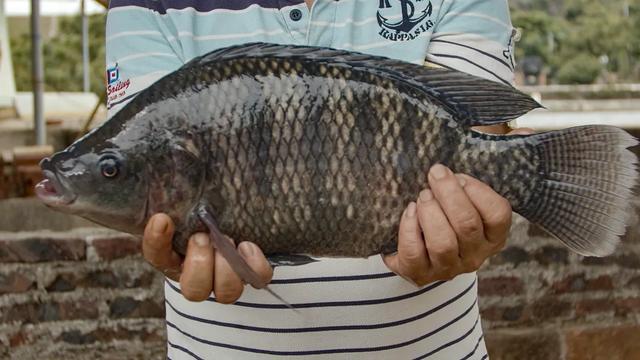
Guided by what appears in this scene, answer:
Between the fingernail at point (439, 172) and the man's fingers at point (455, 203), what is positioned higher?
the fingernail at point (439, 172)

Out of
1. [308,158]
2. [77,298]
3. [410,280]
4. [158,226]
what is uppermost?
[308,158]

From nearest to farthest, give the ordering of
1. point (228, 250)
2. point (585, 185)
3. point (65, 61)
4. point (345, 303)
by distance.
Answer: point (228, 250) < point (585, 185) < point (345, 303) < point (65, 61)

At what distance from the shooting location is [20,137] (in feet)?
25.3

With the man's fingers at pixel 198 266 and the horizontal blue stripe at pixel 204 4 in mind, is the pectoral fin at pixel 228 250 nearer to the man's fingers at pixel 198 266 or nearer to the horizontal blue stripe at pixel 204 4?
the man's fingers at pixel 198 266

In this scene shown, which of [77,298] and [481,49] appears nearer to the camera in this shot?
[481,49]

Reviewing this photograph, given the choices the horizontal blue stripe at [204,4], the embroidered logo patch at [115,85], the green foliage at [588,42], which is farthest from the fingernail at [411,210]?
the green foliage at [588,42]

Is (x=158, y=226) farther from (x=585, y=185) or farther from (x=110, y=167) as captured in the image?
(x=585, y=185)

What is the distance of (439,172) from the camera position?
1184 millimetres

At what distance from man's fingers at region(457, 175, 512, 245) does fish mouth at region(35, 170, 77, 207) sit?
0.58 m

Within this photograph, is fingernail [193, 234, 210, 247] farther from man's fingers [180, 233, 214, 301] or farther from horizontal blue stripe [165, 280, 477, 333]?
horizontal blue stripe [165, 280, 477, 333]

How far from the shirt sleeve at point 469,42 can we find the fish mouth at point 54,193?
0.68 metres

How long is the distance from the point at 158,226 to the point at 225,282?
137 mm

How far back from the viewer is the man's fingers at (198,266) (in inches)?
47.0

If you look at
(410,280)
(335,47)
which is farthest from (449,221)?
(335,47)
